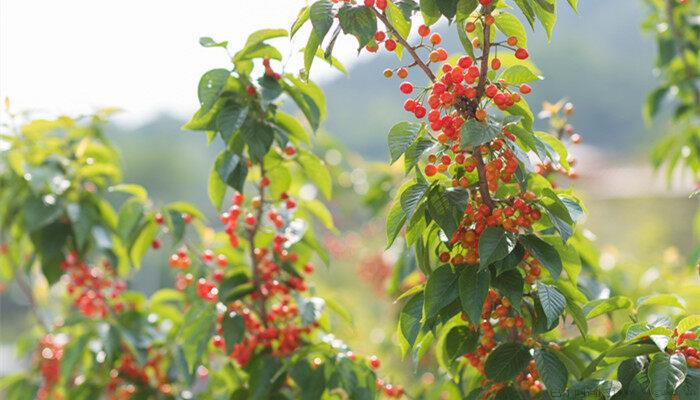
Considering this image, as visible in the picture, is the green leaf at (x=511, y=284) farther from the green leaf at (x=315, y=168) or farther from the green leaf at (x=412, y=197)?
the green leaf at (x=315, y=168)

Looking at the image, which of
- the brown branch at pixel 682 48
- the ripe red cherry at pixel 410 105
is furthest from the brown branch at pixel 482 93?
the brown branch at pixel 682 48

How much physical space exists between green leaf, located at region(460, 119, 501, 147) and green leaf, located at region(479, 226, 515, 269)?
0.17m

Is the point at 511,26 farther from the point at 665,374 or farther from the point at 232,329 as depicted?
the point at 232,329

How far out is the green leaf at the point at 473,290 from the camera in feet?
4.29

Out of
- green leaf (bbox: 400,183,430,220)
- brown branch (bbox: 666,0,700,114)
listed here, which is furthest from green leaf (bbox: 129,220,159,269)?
brown branch (bbox: 666,0,700,114)

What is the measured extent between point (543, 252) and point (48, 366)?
1979 millimetres

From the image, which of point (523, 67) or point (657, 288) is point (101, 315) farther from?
point (657, 288)

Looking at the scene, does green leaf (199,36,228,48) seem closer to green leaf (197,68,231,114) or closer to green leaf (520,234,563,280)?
green leaf (197,68,231,114)

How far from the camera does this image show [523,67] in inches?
54.4

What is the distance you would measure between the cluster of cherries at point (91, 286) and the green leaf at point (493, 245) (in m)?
1.42

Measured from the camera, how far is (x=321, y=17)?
132 cm

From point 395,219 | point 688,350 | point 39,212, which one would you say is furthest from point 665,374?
point 39,212

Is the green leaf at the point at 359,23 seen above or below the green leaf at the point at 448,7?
below

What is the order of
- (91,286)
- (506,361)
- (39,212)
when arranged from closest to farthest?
(506,361) < (39,212) < (91,286)
